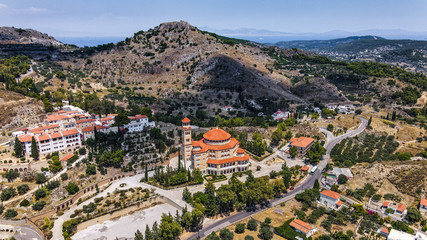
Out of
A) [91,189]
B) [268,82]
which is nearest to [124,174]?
[91,189]

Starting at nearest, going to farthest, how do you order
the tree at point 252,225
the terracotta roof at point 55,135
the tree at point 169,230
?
the tree at point 169,230 < the tree at point 252,225 < the terracotta roof at point 55,135

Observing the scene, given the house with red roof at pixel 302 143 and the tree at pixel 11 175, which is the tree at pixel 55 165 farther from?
the house with red roof at pixel 302 143

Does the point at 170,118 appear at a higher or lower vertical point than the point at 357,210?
higher

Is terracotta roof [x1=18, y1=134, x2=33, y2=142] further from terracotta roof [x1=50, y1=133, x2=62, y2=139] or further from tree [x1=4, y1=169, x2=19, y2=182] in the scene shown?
tree [x1=4, y1=169, x2=19, y2=182]

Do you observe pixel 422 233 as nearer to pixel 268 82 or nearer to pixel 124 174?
pixel 124 174

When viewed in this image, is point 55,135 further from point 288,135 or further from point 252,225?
point 288,135

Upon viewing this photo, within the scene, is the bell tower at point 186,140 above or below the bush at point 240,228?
above

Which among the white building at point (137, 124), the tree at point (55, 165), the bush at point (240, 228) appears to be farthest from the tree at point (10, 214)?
the bush at point (240, 228)

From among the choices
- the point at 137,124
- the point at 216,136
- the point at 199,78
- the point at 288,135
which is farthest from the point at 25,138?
the point at 199,78
